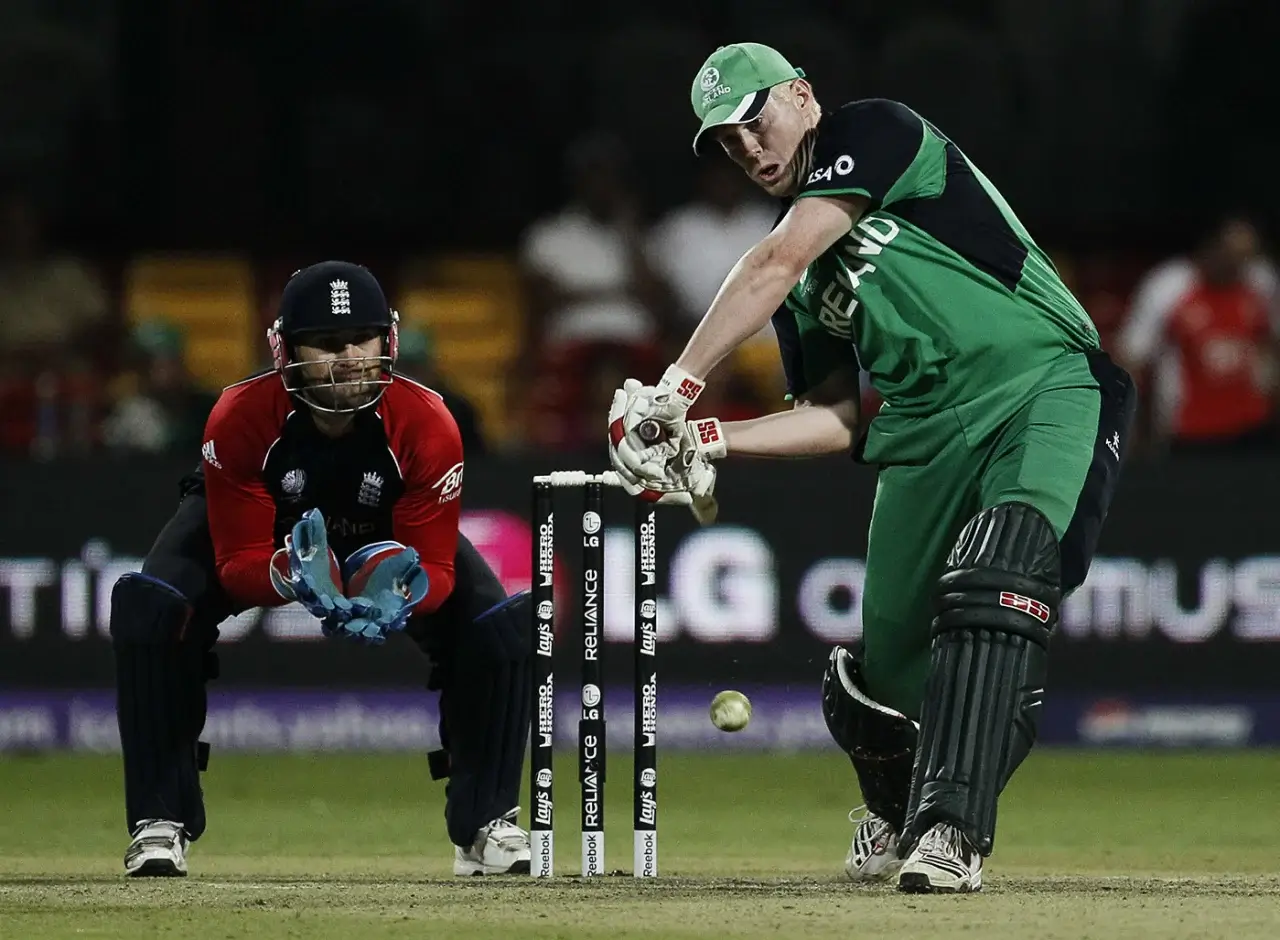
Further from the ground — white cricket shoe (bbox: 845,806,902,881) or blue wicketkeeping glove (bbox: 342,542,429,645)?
blue wicketkeeping glove (bbox: 342,542,429,645)

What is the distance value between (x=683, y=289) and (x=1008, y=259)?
6.24 meters

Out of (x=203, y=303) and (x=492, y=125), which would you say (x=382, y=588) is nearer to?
(x=203, y=303)

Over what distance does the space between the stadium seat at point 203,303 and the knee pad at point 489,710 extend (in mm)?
6446

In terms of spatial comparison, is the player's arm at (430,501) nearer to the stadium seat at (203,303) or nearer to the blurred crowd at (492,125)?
the blurred crowd at (492,125)

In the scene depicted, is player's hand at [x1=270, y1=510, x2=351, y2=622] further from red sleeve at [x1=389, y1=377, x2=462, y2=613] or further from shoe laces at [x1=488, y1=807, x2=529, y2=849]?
shoe laces at [x1=488, y1=807, x2=529, y2=849]

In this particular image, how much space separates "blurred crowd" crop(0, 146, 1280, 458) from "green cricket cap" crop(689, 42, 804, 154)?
5394 millimetres

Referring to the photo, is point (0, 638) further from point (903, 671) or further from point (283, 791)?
point (903, 671)

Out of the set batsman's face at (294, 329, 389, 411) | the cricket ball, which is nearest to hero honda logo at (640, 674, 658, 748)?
the cricket ball

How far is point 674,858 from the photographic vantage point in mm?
6086

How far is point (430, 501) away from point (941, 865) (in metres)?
1.56

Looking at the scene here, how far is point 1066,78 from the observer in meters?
12.2

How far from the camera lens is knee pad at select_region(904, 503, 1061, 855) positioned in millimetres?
4660

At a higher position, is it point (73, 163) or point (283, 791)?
point (73, 163)

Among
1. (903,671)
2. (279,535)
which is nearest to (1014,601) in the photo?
(903,671)
